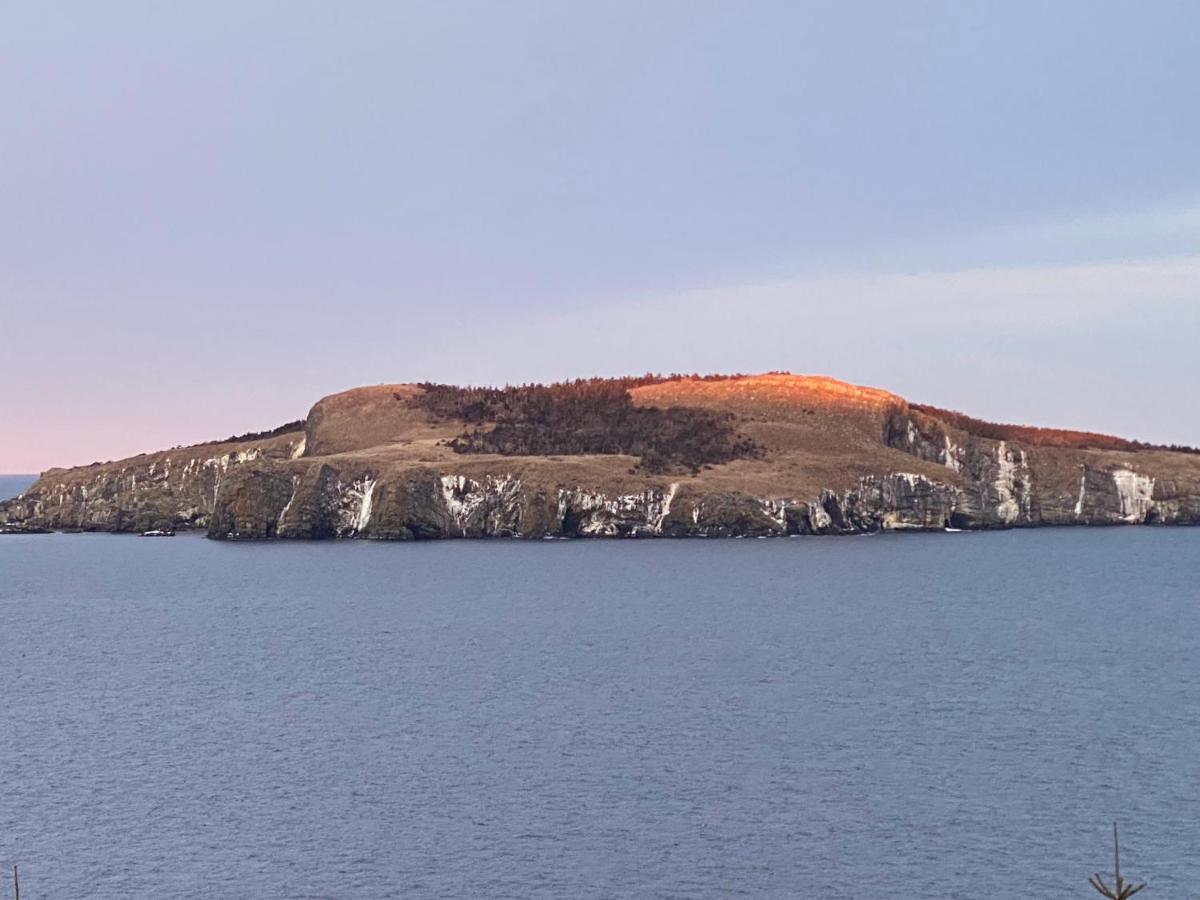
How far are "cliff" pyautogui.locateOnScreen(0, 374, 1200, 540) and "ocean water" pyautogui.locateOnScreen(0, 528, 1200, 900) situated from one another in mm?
39115

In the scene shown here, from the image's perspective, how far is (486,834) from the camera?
40469 mm

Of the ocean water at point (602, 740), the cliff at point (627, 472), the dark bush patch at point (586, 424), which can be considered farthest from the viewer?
the dark bush patch at point (586, 424)

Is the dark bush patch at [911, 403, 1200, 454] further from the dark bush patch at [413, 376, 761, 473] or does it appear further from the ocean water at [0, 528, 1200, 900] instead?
the ocean water at [0, 528, 1200, 900]

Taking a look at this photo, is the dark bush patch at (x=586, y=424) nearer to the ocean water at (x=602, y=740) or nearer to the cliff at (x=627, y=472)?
the cliff at (x=627, y=472)

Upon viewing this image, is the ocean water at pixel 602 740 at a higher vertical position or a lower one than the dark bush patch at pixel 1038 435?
lower

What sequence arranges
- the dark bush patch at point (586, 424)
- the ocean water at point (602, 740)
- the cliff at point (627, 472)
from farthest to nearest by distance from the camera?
the dark bush patch at point (586, 424) < the cliff at point (627, 472) < the ocean water at point (602, 740)

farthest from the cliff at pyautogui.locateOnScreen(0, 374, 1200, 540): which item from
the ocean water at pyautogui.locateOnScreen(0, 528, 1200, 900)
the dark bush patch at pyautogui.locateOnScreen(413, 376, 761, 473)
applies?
the ocean water at pyautogui.locateOnScreen(0, 528, 1200, 900)

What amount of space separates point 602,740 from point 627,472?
90.9m

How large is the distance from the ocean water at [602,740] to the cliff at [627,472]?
39.1 meters

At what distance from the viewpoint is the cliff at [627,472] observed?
13875cm

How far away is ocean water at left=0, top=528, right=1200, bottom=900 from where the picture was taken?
1492 inches

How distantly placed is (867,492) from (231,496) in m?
57.4

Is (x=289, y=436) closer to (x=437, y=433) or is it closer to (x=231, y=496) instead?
(x=437, y=433)

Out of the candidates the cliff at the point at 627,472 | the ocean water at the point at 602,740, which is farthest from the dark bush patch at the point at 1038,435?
the ocean water at the point at 602,740
